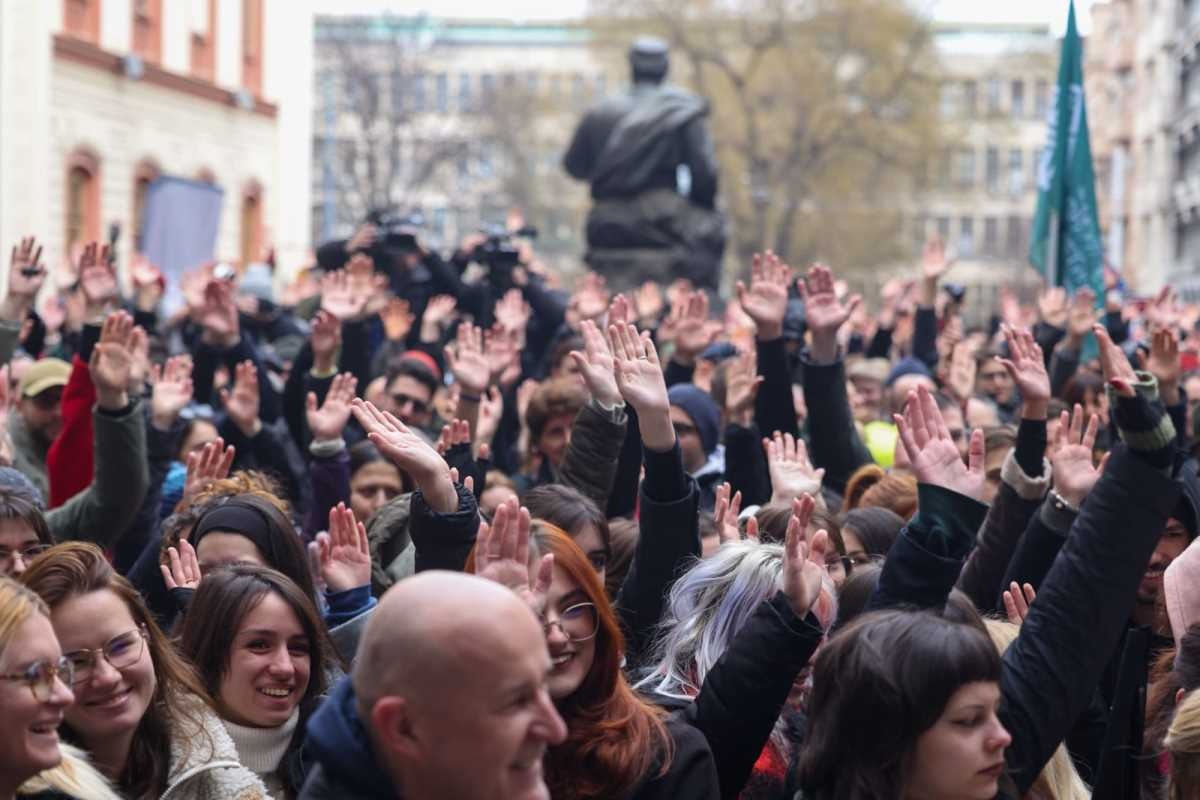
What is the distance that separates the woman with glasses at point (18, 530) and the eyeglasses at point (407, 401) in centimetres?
345

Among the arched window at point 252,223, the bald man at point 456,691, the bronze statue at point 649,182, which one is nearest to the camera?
the bald man at point 456,691

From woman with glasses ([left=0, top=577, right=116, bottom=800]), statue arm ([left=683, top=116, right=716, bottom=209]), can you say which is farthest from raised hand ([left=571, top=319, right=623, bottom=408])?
statue arm ([left=683, top=116, right=716, bottom=209])

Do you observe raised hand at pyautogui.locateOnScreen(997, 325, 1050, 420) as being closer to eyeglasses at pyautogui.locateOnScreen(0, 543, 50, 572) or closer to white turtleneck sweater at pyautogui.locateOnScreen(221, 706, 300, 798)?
white turtleneck sweater at pyautogui.locateOnScreen(221, 706, 300, 798)

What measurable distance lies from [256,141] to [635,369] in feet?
96.1

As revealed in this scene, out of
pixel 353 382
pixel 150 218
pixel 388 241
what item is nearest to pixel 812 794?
pixel 353 382

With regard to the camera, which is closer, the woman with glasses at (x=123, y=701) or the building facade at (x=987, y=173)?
the woman with glasses at (x=123, y=701)

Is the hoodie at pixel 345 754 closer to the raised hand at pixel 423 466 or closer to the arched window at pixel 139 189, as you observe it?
the raised hand at pixel 423 466

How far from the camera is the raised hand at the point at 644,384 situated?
5.07 metres

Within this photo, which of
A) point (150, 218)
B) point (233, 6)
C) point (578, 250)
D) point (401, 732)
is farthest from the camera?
point (578, 250)

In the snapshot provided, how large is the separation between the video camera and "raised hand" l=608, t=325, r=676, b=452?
669 cm

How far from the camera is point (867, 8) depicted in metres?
46.3

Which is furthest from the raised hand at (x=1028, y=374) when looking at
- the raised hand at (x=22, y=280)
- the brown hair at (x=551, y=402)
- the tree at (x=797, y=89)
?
the tree at (x=797, y=89)

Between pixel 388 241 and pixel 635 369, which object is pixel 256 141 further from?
pixel 635 369

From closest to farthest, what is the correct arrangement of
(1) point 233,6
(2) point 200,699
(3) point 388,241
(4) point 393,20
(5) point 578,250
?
(2) point 200,699, (3) point 388,241, (1) point 233,6, (4) point 393,20, (5) point 578,250
